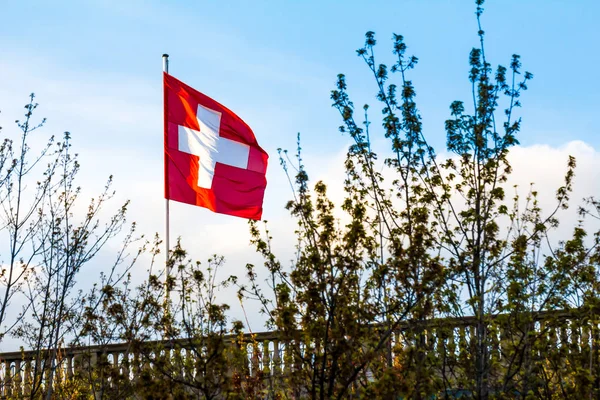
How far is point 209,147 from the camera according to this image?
1758 centimetres

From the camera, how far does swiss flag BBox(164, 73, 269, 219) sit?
1694cm

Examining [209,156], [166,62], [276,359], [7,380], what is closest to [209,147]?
[209,156]

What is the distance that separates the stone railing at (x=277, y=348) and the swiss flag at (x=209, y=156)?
14.3 ft

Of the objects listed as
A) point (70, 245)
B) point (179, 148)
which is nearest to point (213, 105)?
point (179, 148)

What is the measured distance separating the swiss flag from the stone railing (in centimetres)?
435

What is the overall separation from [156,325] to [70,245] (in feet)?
11.7

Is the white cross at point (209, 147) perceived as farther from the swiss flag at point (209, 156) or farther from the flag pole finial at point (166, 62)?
the flag pole finial at point (166, 62)

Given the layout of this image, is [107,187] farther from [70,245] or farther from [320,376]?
[320,376]

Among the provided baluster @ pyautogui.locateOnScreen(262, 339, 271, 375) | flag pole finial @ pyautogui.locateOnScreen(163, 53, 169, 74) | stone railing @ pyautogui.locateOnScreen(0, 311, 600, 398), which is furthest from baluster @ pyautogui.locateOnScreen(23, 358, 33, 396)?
flag pole finial @ pyautogui.locateOnScreen(163, 53, 169, 74)

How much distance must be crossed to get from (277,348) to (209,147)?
6164 millimetres

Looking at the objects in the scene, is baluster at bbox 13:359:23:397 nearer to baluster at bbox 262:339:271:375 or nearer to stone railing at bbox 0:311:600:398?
stone railing at bbox 0:311:600:398

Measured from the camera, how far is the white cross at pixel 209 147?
17.3 m

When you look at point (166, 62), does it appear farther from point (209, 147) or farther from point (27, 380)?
point (27, 380)

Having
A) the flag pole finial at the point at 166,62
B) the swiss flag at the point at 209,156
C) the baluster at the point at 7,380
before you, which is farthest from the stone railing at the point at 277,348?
the flag pole finial at the point at 166,62
